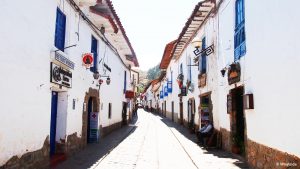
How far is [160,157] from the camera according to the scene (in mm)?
10070

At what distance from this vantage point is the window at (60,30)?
29.3 ft

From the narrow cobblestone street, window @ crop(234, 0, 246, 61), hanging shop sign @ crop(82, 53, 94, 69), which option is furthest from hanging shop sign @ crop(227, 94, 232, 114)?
hanging shop sign @ crop(82, 53, 94, 69)

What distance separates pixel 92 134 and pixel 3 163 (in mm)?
7915

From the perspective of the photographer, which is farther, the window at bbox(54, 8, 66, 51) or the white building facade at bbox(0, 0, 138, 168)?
the window at bbox(54, 8, 66, 51)

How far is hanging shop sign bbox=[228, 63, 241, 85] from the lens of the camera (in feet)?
29.6

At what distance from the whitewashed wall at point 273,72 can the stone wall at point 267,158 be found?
0.12 m

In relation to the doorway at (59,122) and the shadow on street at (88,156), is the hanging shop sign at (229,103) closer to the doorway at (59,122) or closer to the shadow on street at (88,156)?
the shadow on street at (88,156)

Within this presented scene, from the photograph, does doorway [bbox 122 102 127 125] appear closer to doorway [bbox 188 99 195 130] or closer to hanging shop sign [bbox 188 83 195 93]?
doorway [bbox 188 99 195 130]

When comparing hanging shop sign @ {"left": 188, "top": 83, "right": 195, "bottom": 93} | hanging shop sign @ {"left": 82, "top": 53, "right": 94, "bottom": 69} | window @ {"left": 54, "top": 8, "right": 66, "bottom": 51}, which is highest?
window @ {"left": 54, "top": 8, "right": 66, "bottom": 51}

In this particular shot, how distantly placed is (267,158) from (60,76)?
5.71 m

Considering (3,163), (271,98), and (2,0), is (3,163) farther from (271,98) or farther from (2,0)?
(271,98)

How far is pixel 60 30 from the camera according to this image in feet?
30.3

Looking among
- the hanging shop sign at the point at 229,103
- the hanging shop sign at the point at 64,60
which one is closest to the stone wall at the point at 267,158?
the hanging shop sign at the point at 229,103

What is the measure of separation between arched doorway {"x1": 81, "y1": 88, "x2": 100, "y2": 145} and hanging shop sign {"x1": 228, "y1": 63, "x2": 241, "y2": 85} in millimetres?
5501
